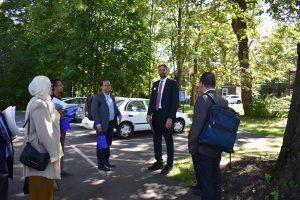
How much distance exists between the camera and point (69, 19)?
87.3ft

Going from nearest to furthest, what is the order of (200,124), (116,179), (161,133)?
(200,124), (116,179), (161,133)

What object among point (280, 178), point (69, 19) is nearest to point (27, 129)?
point (280, 178)

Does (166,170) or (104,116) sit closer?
(166,170)

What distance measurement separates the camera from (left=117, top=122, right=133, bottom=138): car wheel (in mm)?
14289

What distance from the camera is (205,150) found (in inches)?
212

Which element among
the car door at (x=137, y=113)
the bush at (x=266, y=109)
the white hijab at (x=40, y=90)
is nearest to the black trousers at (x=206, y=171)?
the white hijab at (x=40, y=90)

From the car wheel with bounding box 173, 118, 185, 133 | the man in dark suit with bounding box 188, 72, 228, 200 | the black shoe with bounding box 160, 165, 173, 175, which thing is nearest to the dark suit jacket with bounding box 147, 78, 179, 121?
the black shoe with bounding box 160, 165, 173, 175

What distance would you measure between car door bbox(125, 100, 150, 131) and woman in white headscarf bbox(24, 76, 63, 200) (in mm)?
9847

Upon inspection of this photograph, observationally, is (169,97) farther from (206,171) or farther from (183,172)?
(206,171)

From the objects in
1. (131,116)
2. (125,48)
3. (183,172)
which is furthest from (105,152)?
(125,48)

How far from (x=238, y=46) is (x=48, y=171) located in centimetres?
2113

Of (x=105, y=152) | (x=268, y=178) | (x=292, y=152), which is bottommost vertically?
(x=268, y=178)

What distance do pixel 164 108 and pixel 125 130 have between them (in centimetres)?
617

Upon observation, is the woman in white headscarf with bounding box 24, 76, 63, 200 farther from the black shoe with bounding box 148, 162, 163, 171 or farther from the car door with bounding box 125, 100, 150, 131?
the car door with bounding box 125, 100, 150, 131
